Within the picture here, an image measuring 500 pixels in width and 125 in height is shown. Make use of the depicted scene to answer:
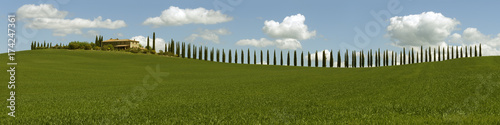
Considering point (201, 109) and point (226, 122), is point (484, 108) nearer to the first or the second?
point (226, 122)

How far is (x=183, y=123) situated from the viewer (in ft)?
36.1

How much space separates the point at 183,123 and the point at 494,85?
63.4ft

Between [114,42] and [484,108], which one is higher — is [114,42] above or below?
above

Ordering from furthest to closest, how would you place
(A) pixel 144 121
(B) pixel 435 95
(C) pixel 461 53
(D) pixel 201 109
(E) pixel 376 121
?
(C) pixel 461 53
(B) pixel 435 95
(D) pixel 201 109
(A) pixel 144 121
(E) pixel 376 121

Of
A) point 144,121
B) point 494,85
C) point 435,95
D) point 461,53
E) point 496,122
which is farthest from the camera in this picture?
point 461,53

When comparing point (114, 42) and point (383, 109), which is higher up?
point (114, 42)

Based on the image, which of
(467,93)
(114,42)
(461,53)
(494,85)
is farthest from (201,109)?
(114,42)

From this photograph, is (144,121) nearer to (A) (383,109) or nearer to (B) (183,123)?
(B) (183,123)

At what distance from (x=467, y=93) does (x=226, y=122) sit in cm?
Answer: 1410

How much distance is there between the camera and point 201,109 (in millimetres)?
14906

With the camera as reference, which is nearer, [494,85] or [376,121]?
[376,121]

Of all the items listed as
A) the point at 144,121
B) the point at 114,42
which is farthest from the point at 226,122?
the point at 114,42

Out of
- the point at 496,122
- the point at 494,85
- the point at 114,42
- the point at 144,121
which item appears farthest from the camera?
the point at 114,42

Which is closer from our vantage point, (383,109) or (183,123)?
(183,123)
